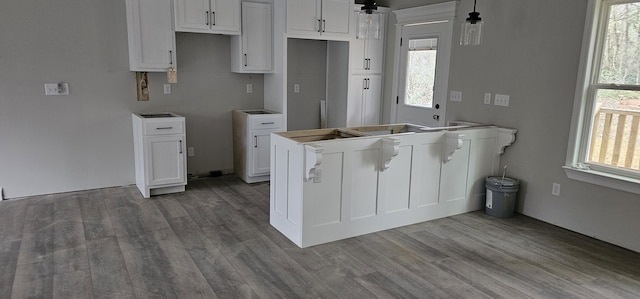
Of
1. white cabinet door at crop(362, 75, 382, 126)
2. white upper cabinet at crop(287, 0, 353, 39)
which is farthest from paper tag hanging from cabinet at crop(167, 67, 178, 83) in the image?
white cabinet door at crop(362, 75, 382, 126)

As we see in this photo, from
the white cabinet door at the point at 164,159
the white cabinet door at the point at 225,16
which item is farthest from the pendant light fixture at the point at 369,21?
the white cabinet door at the point at 164,159

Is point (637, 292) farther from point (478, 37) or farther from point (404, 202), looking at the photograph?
point (478, 37)

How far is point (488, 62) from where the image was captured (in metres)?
4.66

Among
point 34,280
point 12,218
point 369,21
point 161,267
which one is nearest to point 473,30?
point 369,21

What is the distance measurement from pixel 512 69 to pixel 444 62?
3.01 feet

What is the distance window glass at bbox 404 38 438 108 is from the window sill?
6.27 feet

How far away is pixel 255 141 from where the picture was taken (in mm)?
5305

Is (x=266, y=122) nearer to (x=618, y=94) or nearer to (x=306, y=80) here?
(x=306, y=80)

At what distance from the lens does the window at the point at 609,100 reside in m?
3.60

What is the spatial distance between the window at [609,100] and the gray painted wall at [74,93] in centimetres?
400

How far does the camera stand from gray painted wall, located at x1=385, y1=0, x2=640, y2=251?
385 centimetres

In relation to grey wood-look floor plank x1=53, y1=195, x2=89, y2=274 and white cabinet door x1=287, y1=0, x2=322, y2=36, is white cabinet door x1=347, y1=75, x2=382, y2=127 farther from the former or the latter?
grey wood-look floor plank x1=53, y1=195, x2=89, y2=274

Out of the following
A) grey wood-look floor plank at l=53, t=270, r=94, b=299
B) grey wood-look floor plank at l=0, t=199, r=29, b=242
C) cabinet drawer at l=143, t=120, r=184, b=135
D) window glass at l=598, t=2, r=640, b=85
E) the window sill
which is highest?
window glass at l=598, t=2, r=640, b=85

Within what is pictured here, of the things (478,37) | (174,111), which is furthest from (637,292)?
(174,111)
